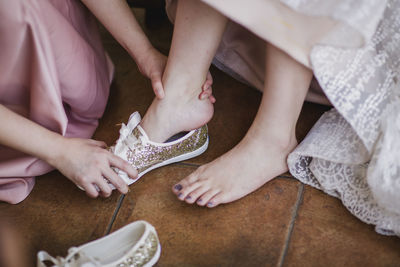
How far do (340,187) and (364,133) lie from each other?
14 cm

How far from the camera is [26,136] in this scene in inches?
33.3

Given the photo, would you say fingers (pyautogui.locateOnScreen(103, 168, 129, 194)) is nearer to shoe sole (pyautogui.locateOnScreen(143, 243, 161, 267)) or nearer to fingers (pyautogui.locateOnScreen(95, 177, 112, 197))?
fingers (pyautogui.locateOnScreen(95, 177, 112, 197))

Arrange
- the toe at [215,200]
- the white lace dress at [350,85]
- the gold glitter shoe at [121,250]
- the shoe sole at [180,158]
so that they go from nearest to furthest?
the white lace dress at [350,85] → the gold glitter shoe at [121,250] → the toe at [215,200] → the shoe sole at [180,158]

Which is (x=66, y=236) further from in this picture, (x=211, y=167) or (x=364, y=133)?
(x=364, y=133)

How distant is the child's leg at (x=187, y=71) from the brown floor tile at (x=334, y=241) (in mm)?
306

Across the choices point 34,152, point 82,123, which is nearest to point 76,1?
point 82,123

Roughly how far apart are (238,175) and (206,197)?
81 millimetres

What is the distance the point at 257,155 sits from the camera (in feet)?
2.97

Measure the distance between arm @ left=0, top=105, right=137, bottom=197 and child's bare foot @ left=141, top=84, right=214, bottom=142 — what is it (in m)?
0.11

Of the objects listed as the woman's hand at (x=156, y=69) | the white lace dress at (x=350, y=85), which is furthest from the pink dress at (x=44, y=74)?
the white lace dress at (x=350, y=85)

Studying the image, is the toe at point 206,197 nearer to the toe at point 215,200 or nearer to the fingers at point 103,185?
the toe at point 215,200

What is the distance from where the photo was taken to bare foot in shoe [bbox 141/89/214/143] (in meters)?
0.94

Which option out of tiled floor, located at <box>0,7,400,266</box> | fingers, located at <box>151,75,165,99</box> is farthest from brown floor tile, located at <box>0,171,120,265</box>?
fingers, located at <box>151,75,165,99</box>

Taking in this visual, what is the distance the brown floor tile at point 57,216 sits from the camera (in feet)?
2.97
